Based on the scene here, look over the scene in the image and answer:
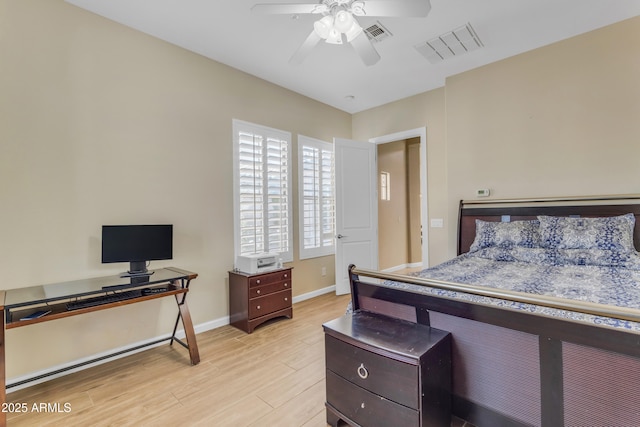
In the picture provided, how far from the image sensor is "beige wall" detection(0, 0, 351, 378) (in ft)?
7.32

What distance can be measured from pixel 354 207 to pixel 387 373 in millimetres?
3252

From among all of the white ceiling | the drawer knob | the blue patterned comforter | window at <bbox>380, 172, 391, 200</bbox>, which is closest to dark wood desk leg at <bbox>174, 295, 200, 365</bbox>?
the drawer knob

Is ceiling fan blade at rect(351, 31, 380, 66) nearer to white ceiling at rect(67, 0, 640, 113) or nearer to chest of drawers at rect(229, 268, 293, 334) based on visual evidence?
white ceiling at rect(67, 0, 640, 113)

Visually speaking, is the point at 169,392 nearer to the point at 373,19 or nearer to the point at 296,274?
the point at 296,274

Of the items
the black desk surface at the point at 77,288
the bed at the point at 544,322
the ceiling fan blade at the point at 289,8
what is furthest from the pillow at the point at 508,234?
the black desk surface at the point at 77,288

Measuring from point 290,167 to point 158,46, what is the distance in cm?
198

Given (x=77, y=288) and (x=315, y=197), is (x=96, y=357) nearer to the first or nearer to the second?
(x=77, y=288)

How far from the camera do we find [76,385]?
7.40 feet

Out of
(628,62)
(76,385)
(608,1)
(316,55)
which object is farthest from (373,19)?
(76,385)

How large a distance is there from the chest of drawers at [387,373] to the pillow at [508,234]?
189 cm

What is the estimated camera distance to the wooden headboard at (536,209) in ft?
9.04

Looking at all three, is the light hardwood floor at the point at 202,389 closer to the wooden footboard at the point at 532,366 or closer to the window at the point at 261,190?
the wooden footboard at the point at 532,366

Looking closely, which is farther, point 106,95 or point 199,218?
point 199,218

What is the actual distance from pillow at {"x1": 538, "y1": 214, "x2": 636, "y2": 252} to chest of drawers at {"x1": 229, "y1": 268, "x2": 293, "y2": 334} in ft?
9.13
